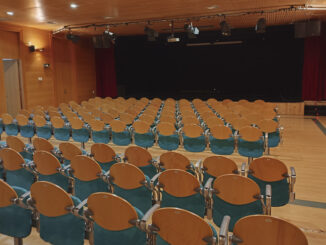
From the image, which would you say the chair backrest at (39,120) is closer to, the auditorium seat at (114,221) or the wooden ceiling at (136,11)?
the wooden ceiling at (136,11)

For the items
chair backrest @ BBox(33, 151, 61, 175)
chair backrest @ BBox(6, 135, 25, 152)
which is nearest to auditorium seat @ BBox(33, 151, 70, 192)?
chair backrest @ BBox(33, 151, 61, 175)

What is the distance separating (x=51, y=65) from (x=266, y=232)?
45.6 feet

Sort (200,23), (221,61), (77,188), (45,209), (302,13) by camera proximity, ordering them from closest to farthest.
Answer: (45,209), (77,188), (302,13), (200,23), (221,61)

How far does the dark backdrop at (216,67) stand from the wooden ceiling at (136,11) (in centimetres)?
234

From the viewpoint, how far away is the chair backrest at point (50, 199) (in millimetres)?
2516

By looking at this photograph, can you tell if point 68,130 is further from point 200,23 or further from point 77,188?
point 200,23

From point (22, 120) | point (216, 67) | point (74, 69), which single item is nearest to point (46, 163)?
point (22, 120)

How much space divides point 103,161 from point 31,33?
416 inches

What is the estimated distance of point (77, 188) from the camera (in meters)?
3.71

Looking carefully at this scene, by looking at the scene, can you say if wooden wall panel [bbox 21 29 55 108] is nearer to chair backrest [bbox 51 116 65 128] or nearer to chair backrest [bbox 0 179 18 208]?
chair backrest [bbox 51 116 65 128]

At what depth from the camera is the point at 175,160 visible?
12.7ft

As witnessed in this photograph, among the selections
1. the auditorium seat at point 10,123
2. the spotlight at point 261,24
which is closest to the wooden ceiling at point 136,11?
the spotlight at point 261,24

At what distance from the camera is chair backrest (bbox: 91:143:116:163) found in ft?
14.2

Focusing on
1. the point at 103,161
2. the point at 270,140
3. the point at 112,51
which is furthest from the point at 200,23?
the point at 103,161
